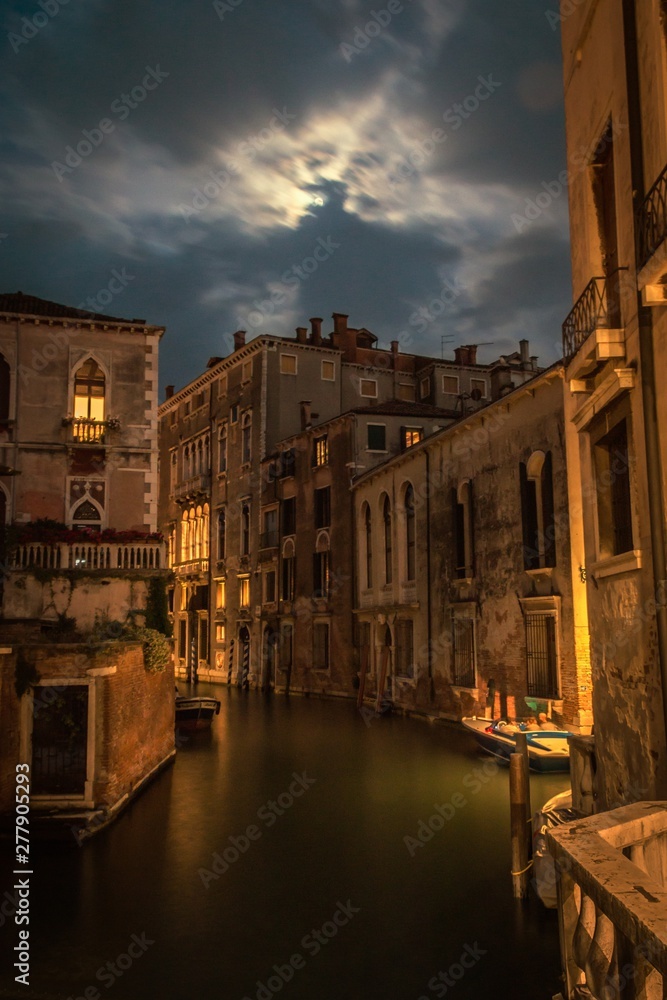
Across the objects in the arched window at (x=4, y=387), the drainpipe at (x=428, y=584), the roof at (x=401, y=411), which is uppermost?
the roof at (x=401, y=411)

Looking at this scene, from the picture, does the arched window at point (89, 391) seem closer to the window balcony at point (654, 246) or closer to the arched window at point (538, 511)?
the arched window at point (538, 511)

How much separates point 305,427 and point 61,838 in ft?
80.4

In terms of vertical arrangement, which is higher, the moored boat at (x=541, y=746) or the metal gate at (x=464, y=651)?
the metal gate at (x=464, y=651)

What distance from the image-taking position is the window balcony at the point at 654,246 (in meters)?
6.05

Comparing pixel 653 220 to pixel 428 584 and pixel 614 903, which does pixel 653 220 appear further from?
pixel 428 584

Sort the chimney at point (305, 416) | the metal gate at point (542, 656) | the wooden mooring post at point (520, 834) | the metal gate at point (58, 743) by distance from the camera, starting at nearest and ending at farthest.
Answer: the wooden mooring post at point (520, 834) → the metal gate at point (58, 743) → the metal gate at point (542, 656) → the chimney at point (305, 416)

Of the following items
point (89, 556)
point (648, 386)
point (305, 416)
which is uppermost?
point (305, 416)

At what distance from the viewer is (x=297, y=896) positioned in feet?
31.5

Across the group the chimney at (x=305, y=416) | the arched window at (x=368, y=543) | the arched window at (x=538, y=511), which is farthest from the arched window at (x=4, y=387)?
the chimney at (x=305, y=416)

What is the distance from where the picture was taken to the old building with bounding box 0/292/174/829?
1220cm

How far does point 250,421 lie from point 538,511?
68.4ft

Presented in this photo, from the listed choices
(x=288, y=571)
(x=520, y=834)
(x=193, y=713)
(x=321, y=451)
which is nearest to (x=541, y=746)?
(x=520, y=834)

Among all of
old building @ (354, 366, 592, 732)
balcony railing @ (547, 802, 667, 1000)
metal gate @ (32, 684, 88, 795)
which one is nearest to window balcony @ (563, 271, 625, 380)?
balcony railing @ (547, 802, 667, 1000)

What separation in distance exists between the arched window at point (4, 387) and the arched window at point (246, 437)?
18.8 meters
